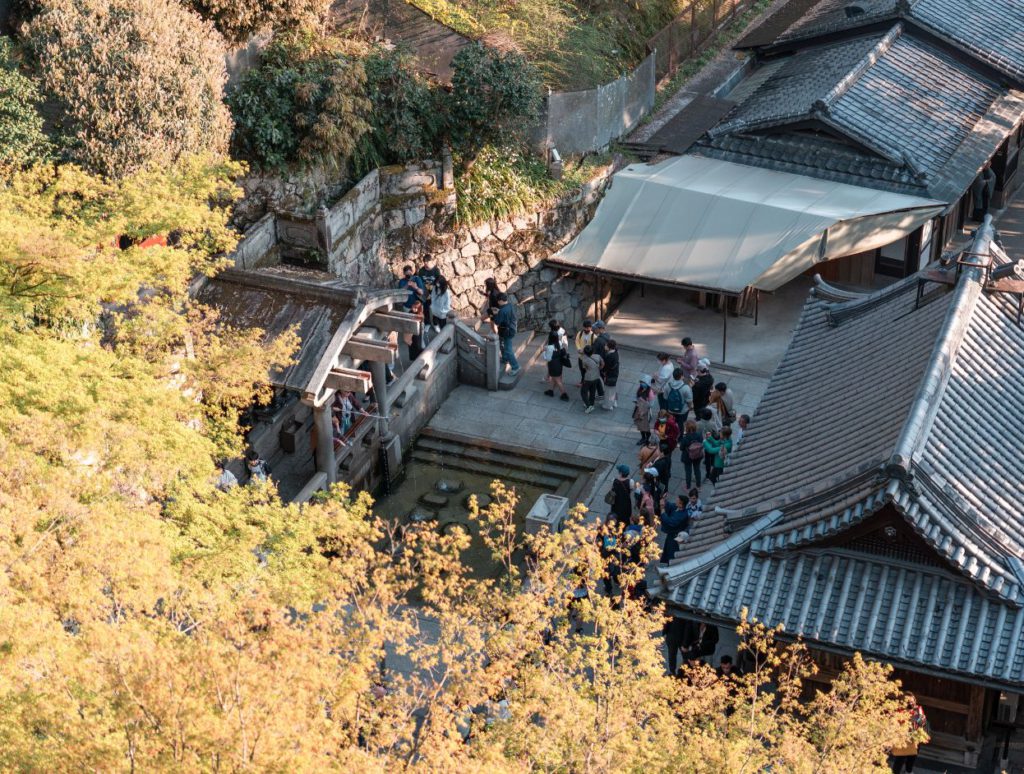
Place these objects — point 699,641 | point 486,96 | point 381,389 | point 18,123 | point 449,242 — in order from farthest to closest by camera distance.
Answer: point 449,242
point 486,96
point 381,389
point 18,123
point 699,641

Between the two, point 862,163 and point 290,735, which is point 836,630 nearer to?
point 290,735

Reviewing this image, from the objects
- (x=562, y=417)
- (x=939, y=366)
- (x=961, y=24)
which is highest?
(x=939, y=366)

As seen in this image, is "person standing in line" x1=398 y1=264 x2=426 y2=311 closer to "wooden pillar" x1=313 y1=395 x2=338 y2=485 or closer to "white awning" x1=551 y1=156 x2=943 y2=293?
"wooden pillar" x1=313 y1=395 x2=338 y2=485

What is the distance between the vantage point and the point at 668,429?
28.8 metres

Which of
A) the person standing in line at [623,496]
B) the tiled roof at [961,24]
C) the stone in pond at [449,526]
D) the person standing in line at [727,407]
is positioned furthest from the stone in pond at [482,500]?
the tiled roof at [961,24]

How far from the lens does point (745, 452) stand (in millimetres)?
24312

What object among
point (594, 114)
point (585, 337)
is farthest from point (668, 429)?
point (594, 114)

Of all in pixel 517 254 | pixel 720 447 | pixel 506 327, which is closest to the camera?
pixel 720 447

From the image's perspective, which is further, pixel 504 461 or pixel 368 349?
pixel 504 461

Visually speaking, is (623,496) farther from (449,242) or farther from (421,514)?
(449,242)

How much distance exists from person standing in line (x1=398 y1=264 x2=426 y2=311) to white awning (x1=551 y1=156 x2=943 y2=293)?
4.51m

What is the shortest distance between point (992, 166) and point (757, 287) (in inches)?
440

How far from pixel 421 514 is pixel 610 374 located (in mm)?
5398

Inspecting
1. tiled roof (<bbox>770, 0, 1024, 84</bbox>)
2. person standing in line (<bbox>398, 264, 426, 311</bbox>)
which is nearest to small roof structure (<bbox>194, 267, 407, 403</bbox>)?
person standing in line (<bbox>398, 264, 426, 311</bbox>)
